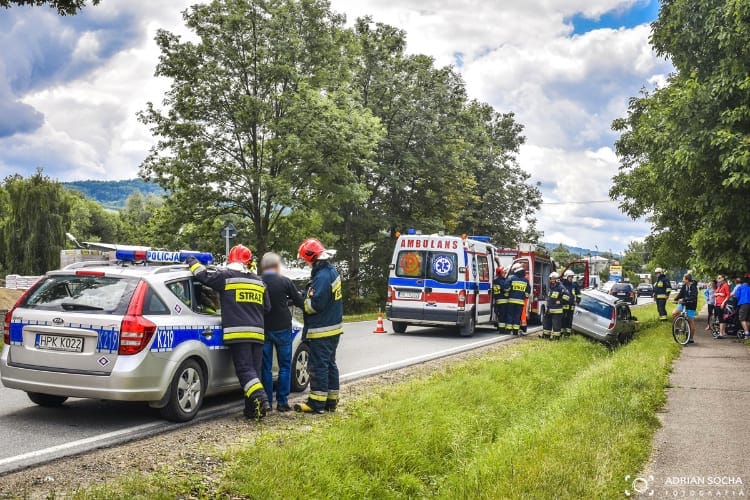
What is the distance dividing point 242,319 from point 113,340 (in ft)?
4.32

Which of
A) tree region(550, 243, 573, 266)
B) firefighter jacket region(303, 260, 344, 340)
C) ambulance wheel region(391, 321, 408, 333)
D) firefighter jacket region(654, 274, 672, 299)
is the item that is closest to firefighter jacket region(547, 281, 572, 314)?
ambulance wheel region(391, 321, 408, 333)

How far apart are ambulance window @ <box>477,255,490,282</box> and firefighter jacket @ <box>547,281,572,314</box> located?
6.39 ft

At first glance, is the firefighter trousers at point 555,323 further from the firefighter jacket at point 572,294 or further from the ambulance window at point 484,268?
the ambulance window at point 484,268

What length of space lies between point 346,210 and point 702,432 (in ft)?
101

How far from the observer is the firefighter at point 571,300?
1825cm

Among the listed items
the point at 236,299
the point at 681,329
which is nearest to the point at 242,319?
the point at 236,299

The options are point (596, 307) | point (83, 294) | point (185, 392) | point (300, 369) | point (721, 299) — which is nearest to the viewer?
point (83, 294)

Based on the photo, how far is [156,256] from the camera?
7695mm

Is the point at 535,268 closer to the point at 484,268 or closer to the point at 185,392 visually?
the point at 484,268

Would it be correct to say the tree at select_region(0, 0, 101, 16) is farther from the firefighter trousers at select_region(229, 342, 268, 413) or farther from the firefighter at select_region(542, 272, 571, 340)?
the firefighter at select_region(542, 272, 571, 340)

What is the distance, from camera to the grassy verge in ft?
17.5

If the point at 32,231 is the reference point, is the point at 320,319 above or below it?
below

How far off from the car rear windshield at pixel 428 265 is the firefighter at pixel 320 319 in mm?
9864

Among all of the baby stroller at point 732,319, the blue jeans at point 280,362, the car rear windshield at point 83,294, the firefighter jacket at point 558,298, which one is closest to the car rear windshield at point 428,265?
the firefighter jacket at point 558,298
